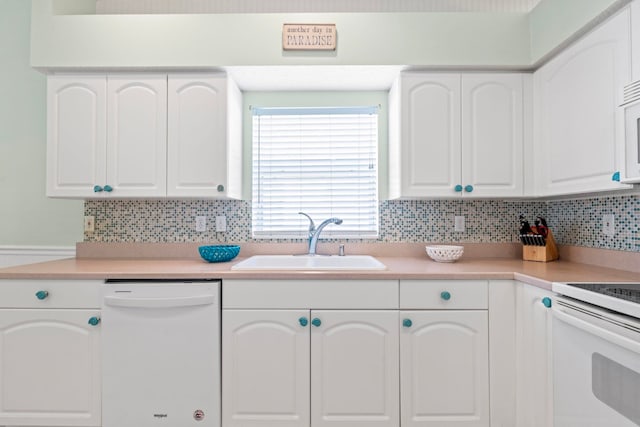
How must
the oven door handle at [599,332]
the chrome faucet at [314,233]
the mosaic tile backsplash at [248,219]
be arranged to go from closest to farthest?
the oven door handle at [599,332]
the chrome faucet at [314,233]
the mosaic tile backsplash at [248,219]

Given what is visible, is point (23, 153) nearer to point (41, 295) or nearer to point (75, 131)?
point (75, 131)

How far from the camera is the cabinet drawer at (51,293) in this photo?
5.49ft

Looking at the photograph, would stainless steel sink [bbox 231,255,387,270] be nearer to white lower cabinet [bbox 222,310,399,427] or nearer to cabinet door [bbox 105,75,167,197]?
white lower cabinet [bbox 222,310,399,427]

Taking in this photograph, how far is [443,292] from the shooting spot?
1.64 metres

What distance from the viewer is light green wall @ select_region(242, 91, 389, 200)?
2336mm

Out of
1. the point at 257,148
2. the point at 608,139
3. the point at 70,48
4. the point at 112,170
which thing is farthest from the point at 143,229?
the point at 608,139

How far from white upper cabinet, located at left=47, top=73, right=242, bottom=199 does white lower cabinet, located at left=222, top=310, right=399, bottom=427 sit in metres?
0.87

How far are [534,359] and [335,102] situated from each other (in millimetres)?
1803

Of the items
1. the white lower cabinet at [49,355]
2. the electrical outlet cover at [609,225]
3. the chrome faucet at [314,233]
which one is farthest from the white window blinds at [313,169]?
the electrical outlet cover at [609,225]

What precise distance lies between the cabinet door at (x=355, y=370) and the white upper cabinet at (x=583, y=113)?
1092 mm

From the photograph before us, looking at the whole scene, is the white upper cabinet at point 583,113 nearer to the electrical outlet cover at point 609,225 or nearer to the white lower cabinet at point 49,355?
the electrical outlet cover at point 609,225

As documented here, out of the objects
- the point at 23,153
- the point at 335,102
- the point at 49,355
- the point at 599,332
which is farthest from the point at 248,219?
the point at 599,332

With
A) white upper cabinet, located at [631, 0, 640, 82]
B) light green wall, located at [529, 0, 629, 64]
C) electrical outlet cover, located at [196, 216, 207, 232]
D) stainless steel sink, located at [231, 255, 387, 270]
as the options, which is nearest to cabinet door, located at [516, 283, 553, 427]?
stainless steel sink, located at [231, 255, 387, 270]

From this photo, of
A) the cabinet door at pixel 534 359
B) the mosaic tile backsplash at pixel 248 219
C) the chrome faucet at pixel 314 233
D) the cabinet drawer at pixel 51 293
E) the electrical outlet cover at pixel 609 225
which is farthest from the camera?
the mosaic tile backsplash at pixel 248 219
